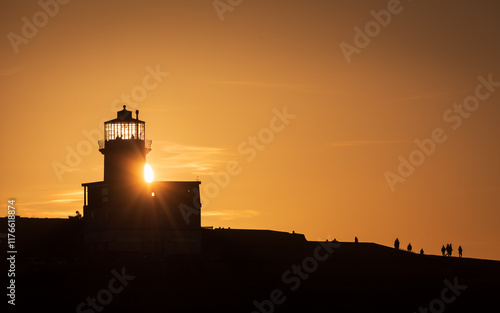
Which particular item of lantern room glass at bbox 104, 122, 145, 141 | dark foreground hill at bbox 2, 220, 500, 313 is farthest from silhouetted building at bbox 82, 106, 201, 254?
dark foreground hill at bbox 2, 220, 500, 313

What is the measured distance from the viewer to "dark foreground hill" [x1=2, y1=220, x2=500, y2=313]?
203 ft

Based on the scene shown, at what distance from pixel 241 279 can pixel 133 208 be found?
13573mm

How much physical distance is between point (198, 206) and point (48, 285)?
1970cm

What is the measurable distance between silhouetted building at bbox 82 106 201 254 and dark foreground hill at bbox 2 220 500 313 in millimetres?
1721

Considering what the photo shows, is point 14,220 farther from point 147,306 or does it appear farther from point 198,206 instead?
point 147,306

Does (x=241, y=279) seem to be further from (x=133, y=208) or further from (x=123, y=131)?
(x=123, y=131)

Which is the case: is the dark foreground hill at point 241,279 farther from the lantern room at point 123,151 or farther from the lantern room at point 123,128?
the lantern room at point 123,128

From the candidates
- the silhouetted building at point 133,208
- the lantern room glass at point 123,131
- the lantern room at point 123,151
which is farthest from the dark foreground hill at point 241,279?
the lantern room glass at point 123,131

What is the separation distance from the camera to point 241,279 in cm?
6919

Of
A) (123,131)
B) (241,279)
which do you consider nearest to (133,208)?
(123,131)

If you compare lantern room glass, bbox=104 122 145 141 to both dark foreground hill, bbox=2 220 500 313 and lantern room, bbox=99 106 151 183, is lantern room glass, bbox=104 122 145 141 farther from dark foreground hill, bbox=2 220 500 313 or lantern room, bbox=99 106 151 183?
dark foreground hill, bbox=2 220 500 313

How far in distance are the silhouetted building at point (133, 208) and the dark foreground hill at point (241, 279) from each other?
5.65ft

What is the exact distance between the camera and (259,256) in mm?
79812

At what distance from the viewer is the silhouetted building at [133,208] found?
79562 millimetres
